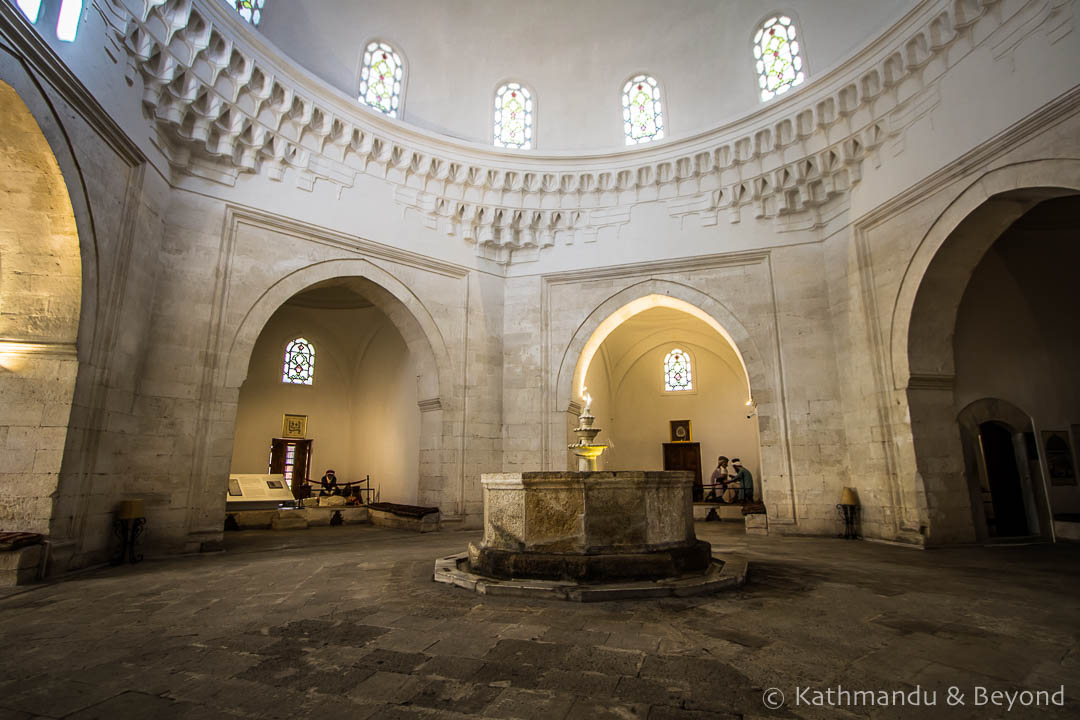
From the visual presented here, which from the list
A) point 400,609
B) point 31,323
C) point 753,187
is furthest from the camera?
point 753,187

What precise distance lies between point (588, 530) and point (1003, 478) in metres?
8.31

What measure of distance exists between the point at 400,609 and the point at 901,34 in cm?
974

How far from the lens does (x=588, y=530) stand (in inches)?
193

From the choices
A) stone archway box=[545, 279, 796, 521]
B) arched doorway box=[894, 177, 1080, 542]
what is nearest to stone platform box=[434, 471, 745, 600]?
stone archway box=[545, 279, 796, 521]

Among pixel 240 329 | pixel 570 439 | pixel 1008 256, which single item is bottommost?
pixel 570 439

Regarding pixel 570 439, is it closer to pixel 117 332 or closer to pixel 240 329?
pixel 240 329

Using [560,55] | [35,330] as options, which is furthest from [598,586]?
[560,55]

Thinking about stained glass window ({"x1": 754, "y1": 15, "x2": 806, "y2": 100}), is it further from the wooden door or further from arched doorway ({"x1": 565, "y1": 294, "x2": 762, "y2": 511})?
the wooden door

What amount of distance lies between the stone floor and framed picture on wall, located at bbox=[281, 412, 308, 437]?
29.7ft

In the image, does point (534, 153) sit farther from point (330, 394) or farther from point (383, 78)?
point (330, 394)

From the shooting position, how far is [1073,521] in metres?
8.37

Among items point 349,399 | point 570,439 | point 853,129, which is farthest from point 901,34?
point 349,399

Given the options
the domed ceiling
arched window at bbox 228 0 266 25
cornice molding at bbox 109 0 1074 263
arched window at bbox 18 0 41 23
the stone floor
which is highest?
the domed ceiling

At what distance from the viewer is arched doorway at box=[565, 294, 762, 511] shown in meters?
16.0
